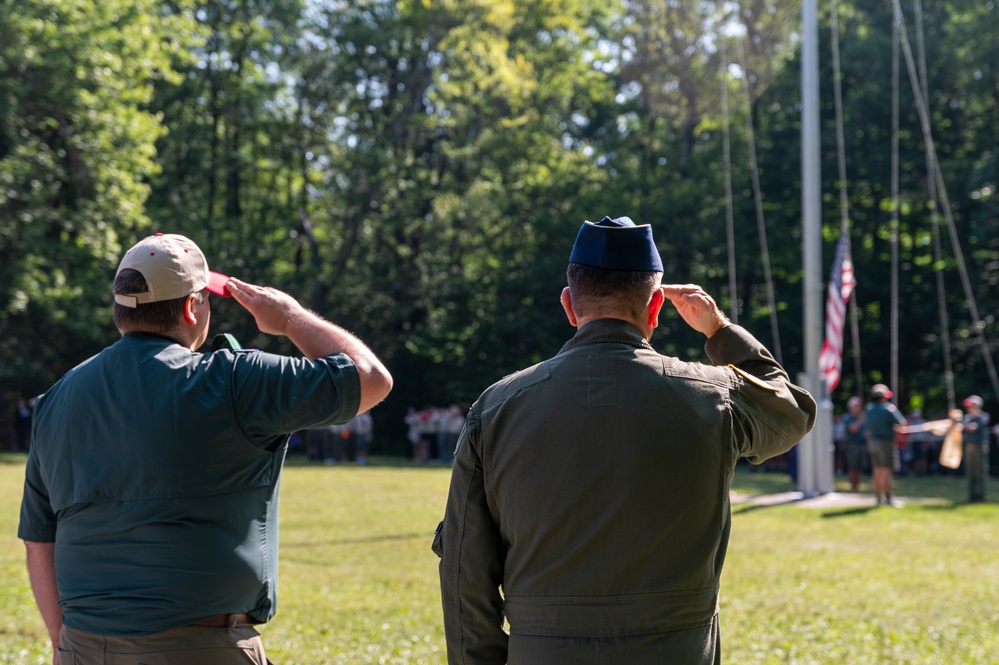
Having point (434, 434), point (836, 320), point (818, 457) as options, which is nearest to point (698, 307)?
point (836, 320)

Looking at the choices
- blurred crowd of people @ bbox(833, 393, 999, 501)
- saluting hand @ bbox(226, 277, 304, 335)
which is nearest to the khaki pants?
saluting hand @ bbox(226, 277, 304, 335)

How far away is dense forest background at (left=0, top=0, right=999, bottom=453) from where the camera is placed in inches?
1430

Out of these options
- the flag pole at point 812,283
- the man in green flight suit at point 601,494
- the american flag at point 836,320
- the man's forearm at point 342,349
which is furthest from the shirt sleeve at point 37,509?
the flag pole at point 812,283

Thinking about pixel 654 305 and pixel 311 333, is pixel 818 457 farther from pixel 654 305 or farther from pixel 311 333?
pixel 311 333

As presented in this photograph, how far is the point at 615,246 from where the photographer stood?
2848 millimetres

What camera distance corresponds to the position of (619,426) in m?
2.71

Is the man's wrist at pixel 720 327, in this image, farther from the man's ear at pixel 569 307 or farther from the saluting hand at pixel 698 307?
the man's ear at pixel 569 307

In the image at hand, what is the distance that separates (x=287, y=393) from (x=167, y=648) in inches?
27.3

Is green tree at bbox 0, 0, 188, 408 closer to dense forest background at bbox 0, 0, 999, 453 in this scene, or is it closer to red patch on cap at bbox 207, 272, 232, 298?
dense forest background at bbox 0, 0, 999, 453

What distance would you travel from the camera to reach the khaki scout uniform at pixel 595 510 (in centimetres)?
267

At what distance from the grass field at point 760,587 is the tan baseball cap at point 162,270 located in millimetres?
4222

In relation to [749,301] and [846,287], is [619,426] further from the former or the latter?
[749,301]

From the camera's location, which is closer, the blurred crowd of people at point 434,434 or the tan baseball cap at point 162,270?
the tan baseball cap at point 162,270

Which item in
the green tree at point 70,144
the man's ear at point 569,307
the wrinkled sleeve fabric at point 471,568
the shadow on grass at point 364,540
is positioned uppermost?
the green tree at point 70,144
